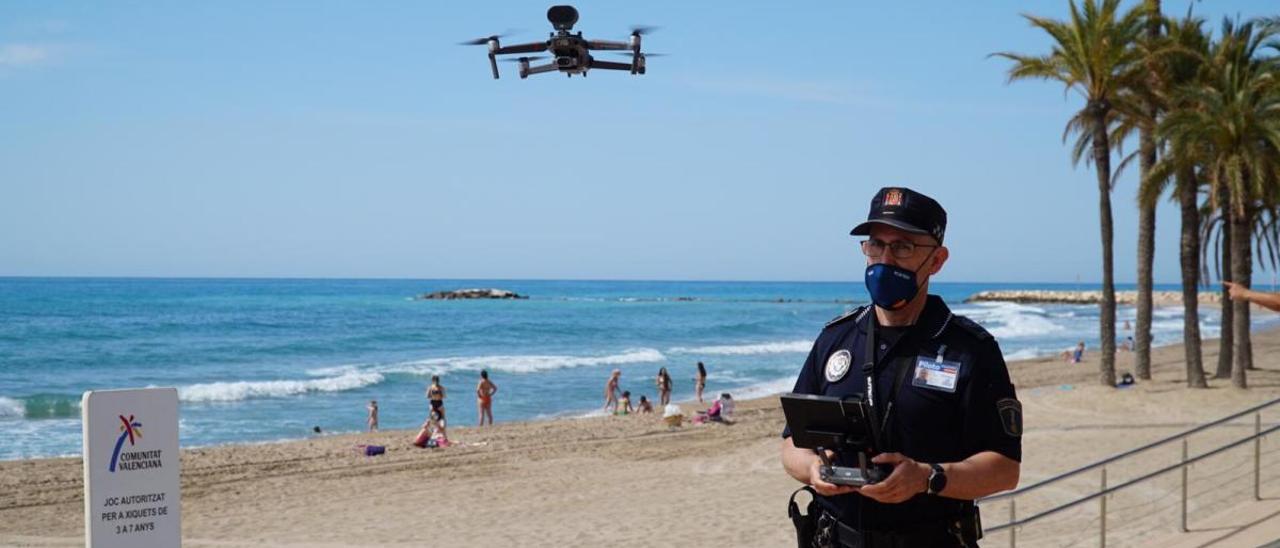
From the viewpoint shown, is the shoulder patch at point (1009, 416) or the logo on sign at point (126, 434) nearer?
the shoulder patch at point (1009, 416)

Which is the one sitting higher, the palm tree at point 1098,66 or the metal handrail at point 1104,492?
the palm tree at point 1098,66

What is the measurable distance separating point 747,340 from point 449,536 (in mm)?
56075

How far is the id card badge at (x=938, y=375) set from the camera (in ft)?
10.1

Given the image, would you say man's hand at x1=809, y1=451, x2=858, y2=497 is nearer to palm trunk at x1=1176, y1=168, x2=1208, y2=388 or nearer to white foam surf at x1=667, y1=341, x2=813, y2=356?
palm trunk at x1=1176, y1=168, x2=1208, y2=388

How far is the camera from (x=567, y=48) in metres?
12.0

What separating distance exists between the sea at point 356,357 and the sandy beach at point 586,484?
23.3 ft

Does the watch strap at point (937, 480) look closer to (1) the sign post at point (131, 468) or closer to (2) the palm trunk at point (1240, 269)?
(1) the sign post at point (131, 468)

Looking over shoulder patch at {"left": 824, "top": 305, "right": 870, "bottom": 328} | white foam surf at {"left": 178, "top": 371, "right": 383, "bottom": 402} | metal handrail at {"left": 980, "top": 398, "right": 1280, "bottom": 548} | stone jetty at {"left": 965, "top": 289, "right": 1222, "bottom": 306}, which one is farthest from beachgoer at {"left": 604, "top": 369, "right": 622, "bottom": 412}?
stone jetty at {"left": 965, "top": 289, "right": 1222, "bottom": 306}

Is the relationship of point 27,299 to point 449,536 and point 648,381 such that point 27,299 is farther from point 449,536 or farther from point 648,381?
point 449,536

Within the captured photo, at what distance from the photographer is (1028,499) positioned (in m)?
13.5

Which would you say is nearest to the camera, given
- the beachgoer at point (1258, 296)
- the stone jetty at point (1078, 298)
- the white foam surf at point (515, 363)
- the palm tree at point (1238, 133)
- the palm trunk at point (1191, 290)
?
the beachgoer at point (1258, 296)

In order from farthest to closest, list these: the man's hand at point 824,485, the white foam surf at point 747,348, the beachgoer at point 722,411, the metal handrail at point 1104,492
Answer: the white foam surf at point 747,348, the beachgoer at point 722,411, the metal handrail at point 1104,492, the man's hand at point 824,485

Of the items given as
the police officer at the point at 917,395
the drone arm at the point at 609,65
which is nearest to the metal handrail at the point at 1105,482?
the police officer at the point at 917,395

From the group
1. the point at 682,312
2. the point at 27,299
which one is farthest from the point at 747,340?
the point at 27,299
